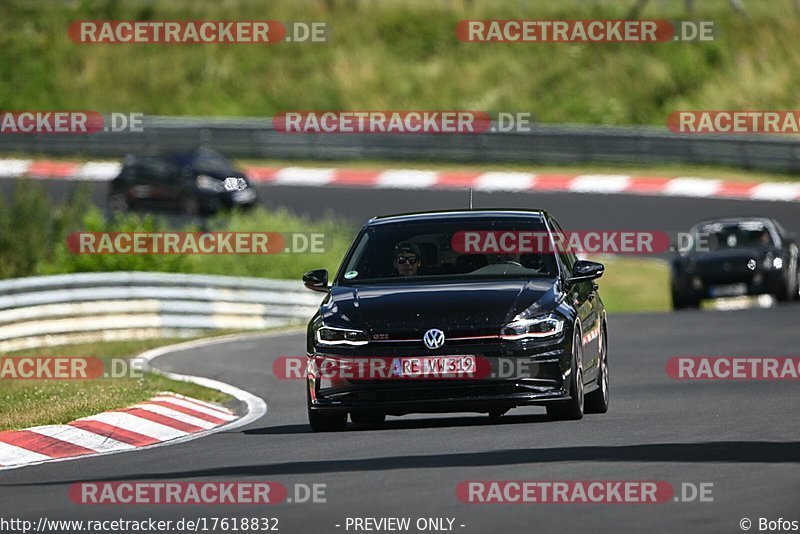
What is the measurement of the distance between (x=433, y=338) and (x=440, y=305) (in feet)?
0.89

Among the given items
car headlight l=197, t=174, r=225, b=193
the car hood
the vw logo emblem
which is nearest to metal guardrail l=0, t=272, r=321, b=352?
the car hood

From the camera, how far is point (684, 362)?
18.2 m

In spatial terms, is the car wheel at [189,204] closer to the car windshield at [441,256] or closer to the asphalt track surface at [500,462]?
the asphalt track surface at [500,462]

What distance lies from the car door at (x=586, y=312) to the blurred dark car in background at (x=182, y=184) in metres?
23.5

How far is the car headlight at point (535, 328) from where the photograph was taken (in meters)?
11.7

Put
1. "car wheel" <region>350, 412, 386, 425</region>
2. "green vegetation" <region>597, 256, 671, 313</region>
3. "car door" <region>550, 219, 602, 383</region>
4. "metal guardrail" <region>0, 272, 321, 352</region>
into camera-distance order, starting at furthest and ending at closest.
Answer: "green vegetation" <region>597, 256, 671, 313</region>, "metal guardrail" <region>0, 272, 321, 352</region>, "car wheel" <region>350, 412, 386, 425</region>, "car door" <region>550, 219, 602, 383</region>

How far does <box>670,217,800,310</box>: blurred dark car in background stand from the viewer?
25.1 m

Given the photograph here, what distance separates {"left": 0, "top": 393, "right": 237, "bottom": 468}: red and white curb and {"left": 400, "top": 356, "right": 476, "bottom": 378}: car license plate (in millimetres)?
2177

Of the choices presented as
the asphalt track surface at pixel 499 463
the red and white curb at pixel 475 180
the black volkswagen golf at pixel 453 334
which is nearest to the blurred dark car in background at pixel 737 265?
the asphalt track surface at pixel 499 463

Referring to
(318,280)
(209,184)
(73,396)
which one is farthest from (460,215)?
(209,184)

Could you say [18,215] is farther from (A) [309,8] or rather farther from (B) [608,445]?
(A) [309,8]

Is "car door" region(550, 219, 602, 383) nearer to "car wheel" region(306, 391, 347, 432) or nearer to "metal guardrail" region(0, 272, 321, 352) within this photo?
"car wheel" region(306, 391, 347, 432)

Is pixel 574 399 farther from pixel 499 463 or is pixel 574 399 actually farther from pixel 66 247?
pixel 66 247

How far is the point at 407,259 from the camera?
41.8ft
